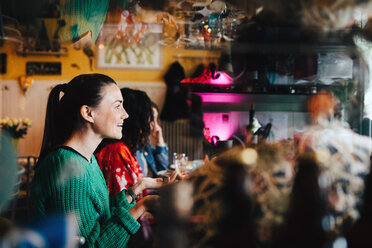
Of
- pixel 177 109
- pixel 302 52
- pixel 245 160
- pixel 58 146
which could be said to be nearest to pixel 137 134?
pixel 58 146

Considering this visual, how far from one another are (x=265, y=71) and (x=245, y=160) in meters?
0.59

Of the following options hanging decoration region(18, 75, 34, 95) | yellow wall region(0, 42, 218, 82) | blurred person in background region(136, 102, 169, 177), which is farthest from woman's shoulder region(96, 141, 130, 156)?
hanging decoration region(18, 75, 34, 95)

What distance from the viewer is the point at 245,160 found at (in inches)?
28.1

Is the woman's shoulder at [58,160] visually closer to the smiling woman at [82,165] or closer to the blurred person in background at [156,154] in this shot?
the smiling woman at [82,165]

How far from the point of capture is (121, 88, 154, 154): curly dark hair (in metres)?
1.86

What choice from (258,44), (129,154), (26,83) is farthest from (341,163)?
(26,83)

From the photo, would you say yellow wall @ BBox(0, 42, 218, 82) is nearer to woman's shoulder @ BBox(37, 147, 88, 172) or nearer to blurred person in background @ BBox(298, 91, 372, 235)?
woman's shoulder @ BBox(37, 147, 88, 172)

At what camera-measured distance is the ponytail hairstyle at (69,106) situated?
40.7 inches

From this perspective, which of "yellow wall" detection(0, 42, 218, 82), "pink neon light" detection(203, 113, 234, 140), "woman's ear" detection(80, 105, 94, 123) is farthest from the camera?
"yellow wall" detection(0, 42, 218, 82)

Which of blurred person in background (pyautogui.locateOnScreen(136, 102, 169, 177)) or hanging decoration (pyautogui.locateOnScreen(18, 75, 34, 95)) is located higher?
hanging decoration (pyautogui.locateOnScreen(18, 75, 34, 95))

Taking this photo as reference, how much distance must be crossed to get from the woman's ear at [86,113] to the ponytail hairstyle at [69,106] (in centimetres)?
1

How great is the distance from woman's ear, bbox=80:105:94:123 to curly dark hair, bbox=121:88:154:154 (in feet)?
2.60

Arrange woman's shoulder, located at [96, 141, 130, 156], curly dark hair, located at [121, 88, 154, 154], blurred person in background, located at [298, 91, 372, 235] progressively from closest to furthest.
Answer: blurred person in background, located at [298, 91, 372, 235] < woman's shoulder, located at [96, 141, 130, 156] < curly dark hair, located at [121, 88, 154, 154]

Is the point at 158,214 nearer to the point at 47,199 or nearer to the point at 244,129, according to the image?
the point at 47,199
